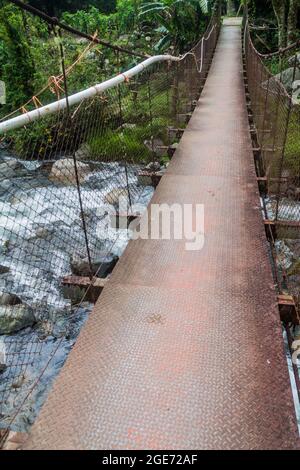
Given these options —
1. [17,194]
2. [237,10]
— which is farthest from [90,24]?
[237,10]

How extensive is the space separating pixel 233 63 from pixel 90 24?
5263 millimetres

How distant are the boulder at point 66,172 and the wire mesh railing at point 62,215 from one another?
27mm

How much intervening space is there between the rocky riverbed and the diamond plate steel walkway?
279mm

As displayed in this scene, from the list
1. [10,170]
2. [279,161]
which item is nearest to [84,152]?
[10,170]

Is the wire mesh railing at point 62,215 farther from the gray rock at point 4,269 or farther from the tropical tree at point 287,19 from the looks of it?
the tropical tree at point 287,19

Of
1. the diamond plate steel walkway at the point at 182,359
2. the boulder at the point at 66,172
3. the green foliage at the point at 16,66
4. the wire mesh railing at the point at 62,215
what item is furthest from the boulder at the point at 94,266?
the green foliage at the point at 16,66

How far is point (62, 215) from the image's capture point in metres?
5.73

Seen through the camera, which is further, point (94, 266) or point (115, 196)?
point (115, 196)

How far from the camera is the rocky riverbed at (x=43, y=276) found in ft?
9.85

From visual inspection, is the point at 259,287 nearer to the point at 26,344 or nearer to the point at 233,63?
the point at 26,344

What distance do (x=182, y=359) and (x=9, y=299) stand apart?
257 centimetres

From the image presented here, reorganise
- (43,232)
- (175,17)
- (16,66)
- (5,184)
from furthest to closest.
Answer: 1. (16,66)
2. (175,17)
3. (5,184)
4. (43,232)

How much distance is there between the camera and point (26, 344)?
3.35 m

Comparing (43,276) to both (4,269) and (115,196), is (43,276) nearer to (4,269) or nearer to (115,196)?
(4,269)
